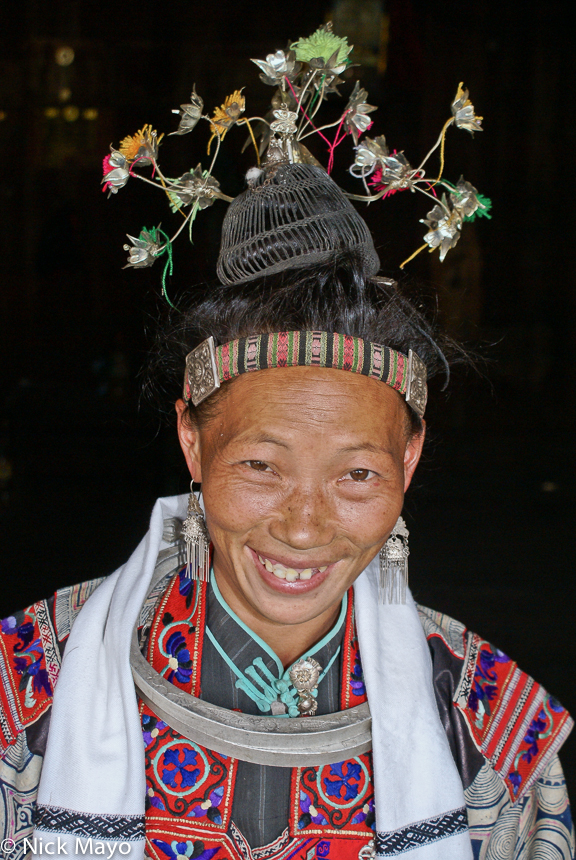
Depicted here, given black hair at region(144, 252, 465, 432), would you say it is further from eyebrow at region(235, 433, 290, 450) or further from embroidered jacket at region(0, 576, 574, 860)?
embroidered jacket at region(0, 576, 574, 860)

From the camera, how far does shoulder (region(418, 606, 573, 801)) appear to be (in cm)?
179

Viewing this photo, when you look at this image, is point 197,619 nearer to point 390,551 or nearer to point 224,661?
point 224,661

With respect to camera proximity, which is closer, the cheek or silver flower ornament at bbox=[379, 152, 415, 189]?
the cheek

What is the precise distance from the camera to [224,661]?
5.83ft

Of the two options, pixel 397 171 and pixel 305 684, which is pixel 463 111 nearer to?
pixel 397 171

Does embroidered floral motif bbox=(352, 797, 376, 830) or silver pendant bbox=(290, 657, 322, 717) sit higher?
silver pendant bbox=(290, 657, 322, 717)

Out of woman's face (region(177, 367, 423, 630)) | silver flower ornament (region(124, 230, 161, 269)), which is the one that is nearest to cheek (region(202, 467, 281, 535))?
woman's face (region(177, 367, 423, 630))

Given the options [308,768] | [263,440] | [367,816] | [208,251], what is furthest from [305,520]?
[208,251]

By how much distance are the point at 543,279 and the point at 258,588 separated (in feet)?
16.6

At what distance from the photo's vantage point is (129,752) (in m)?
1.62

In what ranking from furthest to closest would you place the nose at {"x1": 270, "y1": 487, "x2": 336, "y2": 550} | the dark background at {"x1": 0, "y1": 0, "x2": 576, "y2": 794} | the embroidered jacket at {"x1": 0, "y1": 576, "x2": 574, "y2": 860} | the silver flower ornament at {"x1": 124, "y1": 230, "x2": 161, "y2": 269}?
the dark background at {"x1": 0, "y1": 0, "x2": 576, "y2": 794}, the silver flower ornament at {"x1": 124, "y1": 230, "x2": 161, "y2": 269}, the embroidered jacket at {"x1": 0, "y1": 576, "x2": 574, "y2": 860}, the nose at {"x1": 270, "y1": 487, "x2": 336, "y2": 550}

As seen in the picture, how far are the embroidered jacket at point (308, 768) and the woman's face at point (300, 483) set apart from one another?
10.5 inches

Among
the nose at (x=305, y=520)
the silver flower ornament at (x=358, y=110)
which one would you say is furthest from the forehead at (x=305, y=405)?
the silver flower ornament at (x=358, y=110)

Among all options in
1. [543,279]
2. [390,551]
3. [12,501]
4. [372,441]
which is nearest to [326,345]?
[372,441]
